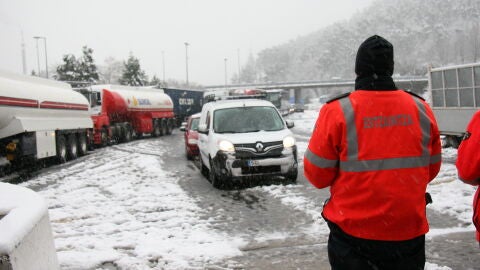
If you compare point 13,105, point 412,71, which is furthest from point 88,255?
point 412,71

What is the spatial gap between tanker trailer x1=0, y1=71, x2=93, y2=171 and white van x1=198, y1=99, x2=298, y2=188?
669cm

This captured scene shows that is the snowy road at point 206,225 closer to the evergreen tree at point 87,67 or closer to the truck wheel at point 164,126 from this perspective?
the truck wheel at point 164,126

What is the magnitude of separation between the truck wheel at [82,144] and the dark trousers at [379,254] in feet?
68.2

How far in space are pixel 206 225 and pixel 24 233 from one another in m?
4.85

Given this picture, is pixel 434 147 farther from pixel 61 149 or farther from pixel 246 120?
pixel 61 149

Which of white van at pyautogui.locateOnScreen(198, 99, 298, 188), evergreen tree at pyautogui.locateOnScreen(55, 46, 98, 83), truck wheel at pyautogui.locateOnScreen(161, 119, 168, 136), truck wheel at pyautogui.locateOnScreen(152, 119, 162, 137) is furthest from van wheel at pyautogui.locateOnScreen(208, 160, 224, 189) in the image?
evergreen tree at pyautogui.locateOnScreen(55, 46, 98, 83)

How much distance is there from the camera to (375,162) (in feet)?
9.14

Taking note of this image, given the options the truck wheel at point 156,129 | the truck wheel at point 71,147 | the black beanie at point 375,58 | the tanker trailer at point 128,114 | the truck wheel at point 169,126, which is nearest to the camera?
the black beanie at point 375,58

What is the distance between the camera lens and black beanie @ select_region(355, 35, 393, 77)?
2861mm

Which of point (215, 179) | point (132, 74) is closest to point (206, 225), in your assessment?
point (215, 179)

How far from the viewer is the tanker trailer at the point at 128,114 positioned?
27.4m

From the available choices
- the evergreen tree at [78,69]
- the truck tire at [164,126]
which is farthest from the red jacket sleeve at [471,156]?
the evergreen tree at [78,69]

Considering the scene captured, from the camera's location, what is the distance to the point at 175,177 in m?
13.2

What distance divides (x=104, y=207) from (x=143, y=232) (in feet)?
7.51
